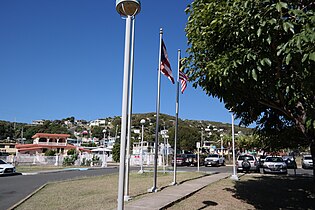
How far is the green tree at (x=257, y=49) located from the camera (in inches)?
174

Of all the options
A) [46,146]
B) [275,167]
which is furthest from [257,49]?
[46,146]

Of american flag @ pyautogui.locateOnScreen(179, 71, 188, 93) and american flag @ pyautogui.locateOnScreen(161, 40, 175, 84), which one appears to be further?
american flag @ pyautogui.locateOnScreen(179, 71, 188, 93)

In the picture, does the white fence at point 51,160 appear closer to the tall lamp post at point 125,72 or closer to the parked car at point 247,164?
the parked car at point 247,164

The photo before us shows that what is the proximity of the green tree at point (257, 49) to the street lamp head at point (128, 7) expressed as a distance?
1482mm

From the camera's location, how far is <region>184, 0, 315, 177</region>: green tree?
14.5ft

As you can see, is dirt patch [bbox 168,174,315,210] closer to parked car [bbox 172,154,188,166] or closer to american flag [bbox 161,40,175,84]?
american flag [bbox 161,40,175,84]

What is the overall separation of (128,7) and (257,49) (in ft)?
8.25

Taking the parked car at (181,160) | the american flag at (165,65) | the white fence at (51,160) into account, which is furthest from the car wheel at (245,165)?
the white fence at (51,160)

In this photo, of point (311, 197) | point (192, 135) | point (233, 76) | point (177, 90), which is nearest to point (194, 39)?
point (233, 76)

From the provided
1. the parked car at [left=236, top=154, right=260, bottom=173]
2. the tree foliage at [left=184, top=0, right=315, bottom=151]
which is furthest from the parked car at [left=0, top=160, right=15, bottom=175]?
the tree foliage at [left=184, top=0, right=315, bottom=151]

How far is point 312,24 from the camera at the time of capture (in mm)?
4309

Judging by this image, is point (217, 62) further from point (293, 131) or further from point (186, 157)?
point (186, 157)

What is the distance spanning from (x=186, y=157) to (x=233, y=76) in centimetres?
3788

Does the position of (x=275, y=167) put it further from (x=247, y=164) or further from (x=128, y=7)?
(x=128, y=7)
